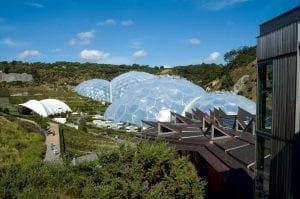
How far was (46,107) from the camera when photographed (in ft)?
218

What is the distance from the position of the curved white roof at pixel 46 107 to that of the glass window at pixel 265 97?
55890 mm

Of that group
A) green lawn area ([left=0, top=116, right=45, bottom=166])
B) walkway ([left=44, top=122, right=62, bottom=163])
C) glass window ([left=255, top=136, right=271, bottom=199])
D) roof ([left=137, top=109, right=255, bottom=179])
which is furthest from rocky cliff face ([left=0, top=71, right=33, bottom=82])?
glass window ([left=255, top=136, right=271, bottom=199])

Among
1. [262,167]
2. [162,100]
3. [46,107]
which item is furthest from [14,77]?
[262,167]

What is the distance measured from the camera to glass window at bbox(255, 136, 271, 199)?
10.3 meters

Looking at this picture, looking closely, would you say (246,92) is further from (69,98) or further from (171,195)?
(171,195)

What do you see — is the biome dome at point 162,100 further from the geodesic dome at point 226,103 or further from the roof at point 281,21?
the roof at point 281,21

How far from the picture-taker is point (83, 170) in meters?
18.5

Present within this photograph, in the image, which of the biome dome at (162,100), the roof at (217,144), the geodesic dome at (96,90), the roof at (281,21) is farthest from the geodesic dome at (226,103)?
the geodesic dome at (96,90)

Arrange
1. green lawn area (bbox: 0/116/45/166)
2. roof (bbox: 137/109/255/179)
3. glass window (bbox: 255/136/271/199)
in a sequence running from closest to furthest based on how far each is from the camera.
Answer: glass window (bbox: 255/136/271/199) < roof (bbox: 137/109/255/179) < green lawn area (bbox: 0/116/45/166)

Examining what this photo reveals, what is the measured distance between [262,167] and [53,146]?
977 inches

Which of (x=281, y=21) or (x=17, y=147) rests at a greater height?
(x=281, y=21)

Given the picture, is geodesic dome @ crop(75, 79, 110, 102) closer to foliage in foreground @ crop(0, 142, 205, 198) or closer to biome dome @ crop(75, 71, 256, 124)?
biome dome @ crop(75, 71, 256, 124)

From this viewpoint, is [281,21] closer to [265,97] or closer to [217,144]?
[265,97]

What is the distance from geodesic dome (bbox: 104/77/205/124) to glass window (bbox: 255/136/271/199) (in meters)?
36.3
